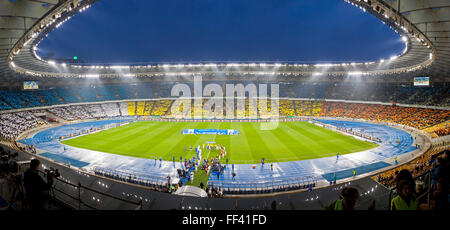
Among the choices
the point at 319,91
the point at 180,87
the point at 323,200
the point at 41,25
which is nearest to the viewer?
the point at 323,200

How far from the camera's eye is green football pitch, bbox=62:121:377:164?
23.8m

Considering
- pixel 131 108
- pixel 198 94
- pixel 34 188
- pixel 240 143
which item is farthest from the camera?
pixel 198 94

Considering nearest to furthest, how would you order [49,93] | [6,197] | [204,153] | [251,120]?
1. [6,197]
2. [204,153]
3. [251,120]
4. [49,93]

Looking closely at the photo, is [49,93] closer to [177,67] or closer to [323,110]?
[177,67]

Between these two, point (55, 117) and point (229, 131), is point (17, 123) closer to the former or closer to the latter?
point (55, 117)

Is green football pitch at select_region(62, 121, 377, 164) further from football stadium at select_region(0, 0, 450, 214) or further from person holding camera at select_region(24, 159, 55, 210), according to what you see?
person holding camera at select_region(24, 159, 55, 210)

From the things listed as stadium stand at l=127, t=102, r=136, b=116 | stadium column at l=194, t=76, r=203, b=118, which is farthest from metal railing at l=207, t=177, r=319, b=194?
stadium stand at l=127, t=102, r=136, b=116

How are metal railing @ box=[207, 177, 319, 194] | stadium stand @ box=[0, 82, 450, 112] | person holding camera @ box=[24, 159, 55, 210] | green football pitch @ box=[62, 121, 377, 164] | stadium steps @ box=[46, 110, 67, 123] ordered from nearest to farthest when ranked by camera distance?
person holding camera @ box=[24, 159, 55, 210] < metal railing @ box=[207, 177, 319, 194] < green football pitch @ box=[62, 121, 377, 164] < stadium stand @ box=[0, 82, 450, 112] < stadium steps @ box=[46, 110, 67, 123]

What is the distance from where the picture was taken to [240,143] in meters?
28.8

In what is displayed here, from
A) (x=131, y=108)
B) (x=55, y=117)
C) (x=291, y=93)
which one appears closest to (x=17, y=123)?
(x=55, y=117)

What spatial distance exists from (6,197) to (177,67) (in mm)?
53790

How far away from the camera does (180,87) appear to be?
69.5 metres

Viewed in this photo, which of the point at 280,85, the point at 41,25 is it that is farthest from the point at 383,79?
the point at 41,25

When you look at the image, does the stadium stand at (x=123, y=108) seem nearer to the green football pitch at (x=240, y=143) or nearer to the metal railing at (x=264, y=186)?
the green football pitch at (x=240, y=143)
